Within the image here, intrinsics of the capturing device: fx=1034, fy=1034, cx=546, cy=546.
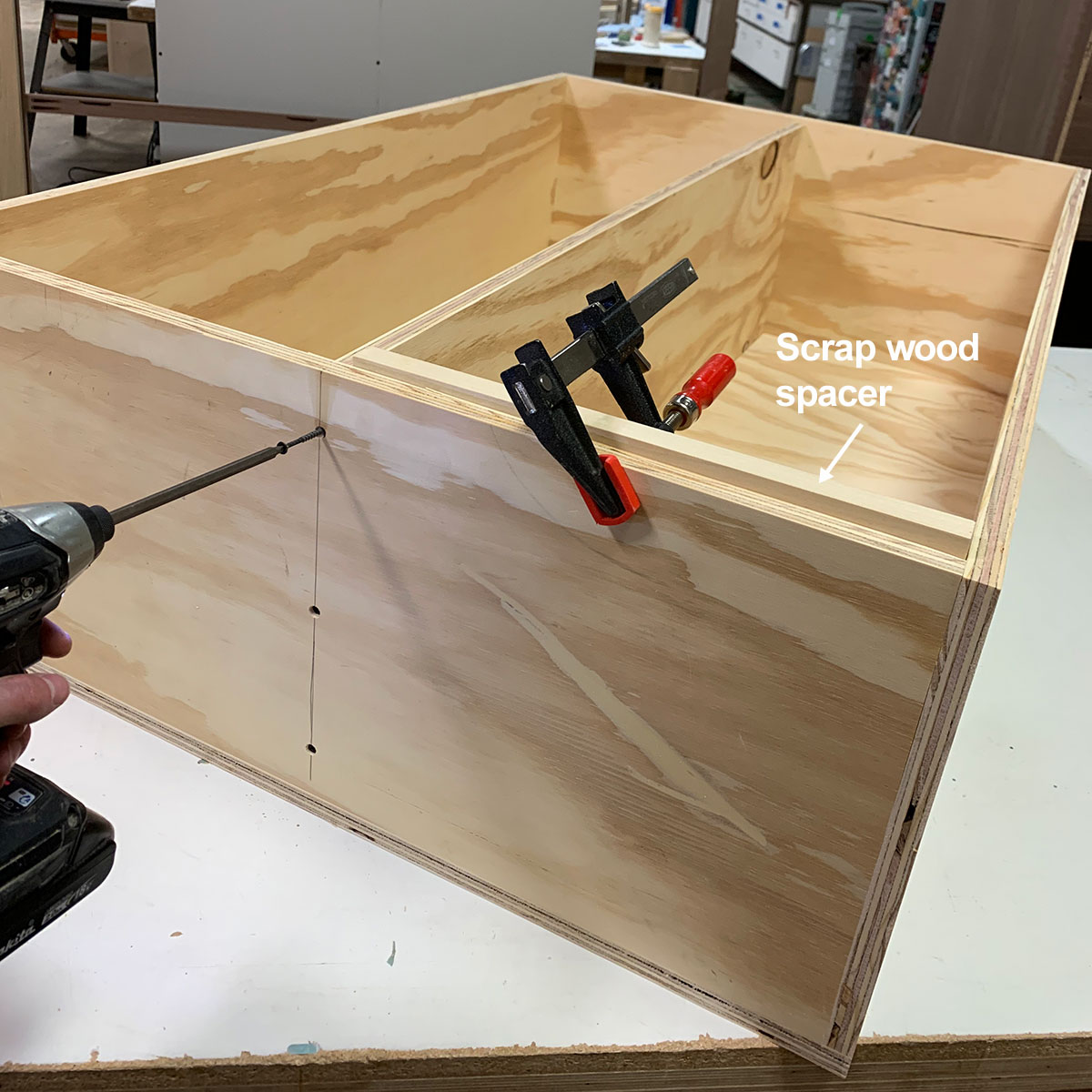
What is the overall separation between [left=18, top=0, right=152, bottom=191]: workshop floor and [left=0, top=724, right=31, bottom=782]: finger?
337 cm

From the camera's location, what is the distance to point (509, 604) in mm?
810

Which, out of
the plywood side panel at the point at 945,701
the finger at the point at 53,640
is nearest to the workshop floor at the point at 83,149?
the finger at the point at 53,640

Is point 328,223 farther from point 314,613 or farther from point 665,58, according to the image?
point 665,58

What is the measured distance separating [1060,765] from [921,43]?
156 inches

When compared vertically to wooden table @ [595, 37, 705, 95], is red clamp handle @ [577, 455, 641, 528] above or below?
below

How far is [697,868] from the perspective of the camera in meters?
0.84

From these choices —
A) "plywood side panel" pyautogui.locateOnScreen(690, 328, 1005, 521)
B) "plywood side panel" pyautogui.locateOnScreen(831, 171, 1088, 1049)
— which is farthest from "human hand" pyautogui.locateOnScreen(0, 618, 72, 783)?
"plywood side panel" pyautogui.locateOnScreen(690, 328, 1005, 521)

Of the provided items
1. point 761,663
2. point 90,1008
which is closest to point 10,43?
point 90,1008

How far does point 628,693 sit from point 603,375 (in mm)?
274

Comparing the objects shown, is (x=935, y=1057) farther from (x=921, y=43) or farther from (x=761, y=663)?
(x=921, y=43)

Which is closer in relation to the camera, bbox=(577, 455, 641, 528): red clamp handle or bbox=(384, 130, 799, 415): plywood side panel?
bbox=(577, 455, 641, 528): red clamp handle

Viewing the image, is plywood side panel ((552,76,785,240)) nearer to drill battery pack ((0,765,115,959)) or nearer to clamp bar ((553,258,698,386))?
clamp bar ((553,258,698,386))

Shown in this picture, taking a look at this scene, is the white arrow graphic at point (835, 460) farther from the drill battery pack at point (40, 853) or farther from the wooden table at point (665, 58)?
the wooden table at point (665, 58)

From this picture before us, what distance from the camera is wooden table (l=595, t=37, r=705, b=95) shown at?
3.85m
